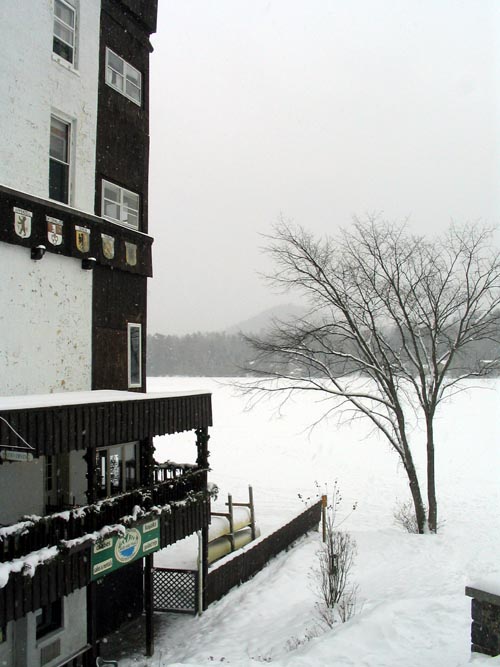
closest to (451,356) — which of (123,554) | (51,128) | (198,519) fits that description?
(198,519)

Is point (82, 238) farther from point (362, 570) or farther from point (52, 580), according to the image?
point (362, 570)

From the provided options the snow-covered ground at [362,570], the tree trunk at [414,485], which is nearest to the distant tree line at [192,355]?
the snow-covered ground at [362,570]

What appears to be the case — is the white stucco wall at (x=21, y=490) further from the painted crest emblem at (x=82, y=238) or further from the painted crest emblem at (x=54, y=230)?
the painted crest emblem at (x=82, y=238)

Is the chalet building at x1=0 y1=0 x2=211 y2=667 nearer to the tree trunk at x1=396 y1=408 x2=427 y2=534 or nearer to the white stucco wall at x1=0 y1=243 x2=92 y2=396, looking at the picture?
the white stucco wall at x1=0 y1=243 x2=92 y2=396

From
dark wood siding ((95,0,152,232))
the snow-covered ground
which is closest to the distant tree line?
the snow-covered ground

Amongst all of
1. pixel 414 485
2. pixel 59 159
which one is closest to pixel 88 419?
pixel 59 159

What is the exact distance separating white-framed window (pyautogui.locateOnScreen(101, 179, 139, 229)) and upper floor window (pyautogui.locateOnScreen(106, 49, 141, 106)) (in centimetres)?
263

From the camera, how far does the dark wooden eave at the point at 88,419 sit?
8484 mm

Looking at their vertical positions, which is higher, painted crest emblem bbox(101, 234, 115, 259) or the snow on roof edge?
painted crest emblem bbox(101, 234, 115, 259)

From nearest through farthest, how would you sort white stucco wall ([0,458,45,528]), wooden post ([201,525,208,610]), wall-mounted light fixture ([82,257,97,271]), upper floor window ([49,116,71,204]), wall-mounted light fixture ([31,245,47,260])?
white stucco wall ([0,458,45,528])
wall-mounted light fixture ([31,245,47,260])
upper floor window ([49,116,71,204])
wall-mounted light fixture ([82,257,97,271])
wooden post ([201,525,208,610])

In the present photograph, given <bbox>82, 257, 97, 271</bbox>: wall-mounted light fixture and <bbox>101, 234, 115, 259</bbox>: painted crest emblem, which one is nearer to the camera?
<bbox>82, 257, 97, 271</bbox>: wall-mounted light fixture

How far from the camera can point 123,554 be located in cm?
1099

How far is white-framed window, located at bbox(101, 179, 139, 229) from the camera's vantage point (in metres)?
14.1

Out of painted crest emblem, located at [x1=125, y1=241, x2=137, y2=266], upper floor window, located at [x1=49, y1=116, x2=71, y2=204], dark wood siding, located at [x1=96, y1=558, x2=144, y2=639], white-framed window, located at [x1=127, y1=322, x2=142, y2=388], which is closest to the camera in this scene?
upper floor window, located at [x1=49, y1=116, x2=71, y2=204]
